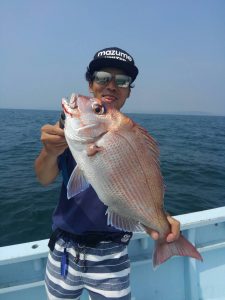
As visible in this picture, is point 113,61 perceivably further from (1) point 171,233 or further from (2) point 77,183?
(1) point 171,233

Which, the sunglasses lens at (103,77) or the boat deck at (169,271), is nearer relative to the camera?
the sunglasses lens at (103,77)

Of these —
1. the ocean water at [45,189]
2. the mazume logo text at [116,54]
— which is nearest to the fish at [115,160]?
the mazume logo text at [116,54]

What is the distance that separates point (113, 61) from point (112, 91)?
0.89 feet

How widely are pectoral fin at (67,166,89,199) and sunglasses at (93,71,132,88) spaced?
89cm

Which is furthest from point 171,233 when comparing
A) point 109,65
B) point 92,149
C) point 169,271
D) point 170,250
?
point 169,271

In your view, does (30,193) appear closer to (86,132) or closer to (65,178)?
(65,178)

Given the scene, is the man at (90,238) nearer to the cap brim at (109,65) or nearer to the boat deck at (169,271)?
the cap brim at (109,65)

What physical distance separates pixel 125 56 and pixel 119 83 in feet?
0.88

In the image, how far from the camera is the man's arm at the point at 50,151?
6.73 feet

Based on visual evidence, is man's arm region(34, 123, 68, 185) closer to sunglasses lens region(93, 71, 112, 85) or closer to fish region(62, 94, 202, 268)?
fish region(62, 94, 202, 268)

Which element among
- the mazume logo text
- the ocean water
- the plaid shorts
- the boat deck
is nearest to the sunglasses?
the mazume logo text

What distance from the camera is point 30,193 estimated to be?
866cm

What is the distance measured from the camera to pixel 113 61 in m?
2.60

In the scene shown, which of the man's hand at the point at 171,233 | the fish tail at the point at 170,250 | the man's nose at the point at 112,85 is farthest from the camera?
the man's nose at the point at 112,85
